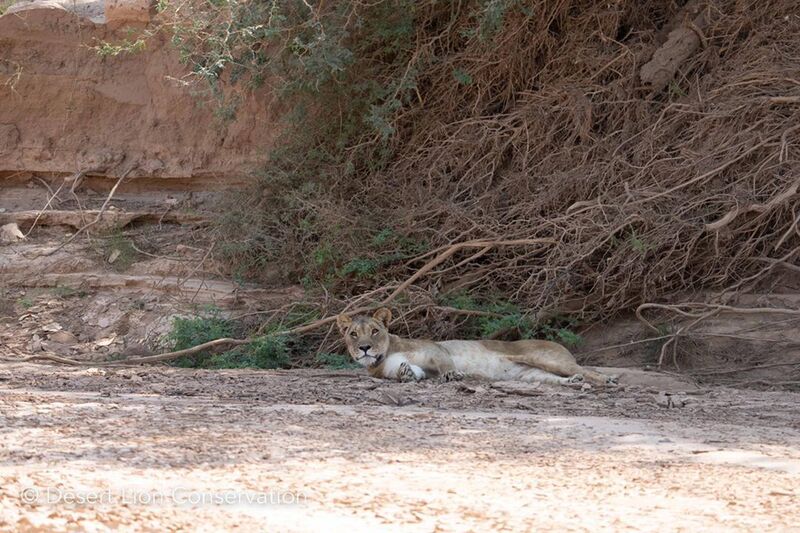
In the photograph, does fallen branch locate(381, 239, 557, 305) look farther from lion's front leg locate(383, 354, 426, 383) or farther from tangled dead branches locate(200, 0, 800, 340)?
lion's front leg locate(383, 354, 426, 383)

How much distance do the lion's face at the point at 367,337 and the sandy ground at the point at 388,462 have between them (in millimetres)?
1631

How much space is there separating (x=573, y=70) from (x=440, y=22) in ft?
6.49

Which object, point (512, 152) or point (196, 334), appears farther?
point (512, 152)

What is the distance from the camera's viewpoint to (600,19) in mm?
13586

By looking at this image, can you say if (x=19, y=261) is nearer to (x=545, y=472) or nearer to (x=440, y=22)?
(x=440, y=22)

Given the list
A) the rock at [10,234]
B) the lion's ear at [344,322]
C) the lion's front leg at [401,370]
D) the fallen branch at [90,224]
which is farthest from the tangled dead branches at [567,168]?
the rock at [10,234]

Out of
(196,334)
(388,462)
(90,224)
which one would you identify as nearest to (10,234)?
(90,224)

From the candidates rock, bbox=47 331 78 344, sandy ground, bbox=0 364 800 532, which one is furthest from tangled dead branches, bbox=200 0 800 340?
sandy ground, bbox=0 364 800 532

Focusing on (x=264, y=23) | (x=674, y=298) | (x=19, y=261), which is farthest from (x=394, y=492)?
(x=19, y=261)

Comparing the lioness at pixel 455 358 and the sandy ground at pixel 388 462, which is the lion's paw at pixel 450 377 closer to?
the lioness at pixel 455 358

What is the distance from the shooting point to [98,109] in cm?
1612

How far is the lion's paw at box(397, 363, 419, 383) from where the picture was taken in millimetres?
9828

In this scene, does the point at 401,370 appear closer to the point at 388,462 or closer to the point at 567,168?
the point at 388,462

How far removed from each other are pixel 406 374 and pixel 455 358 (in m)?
0.78
